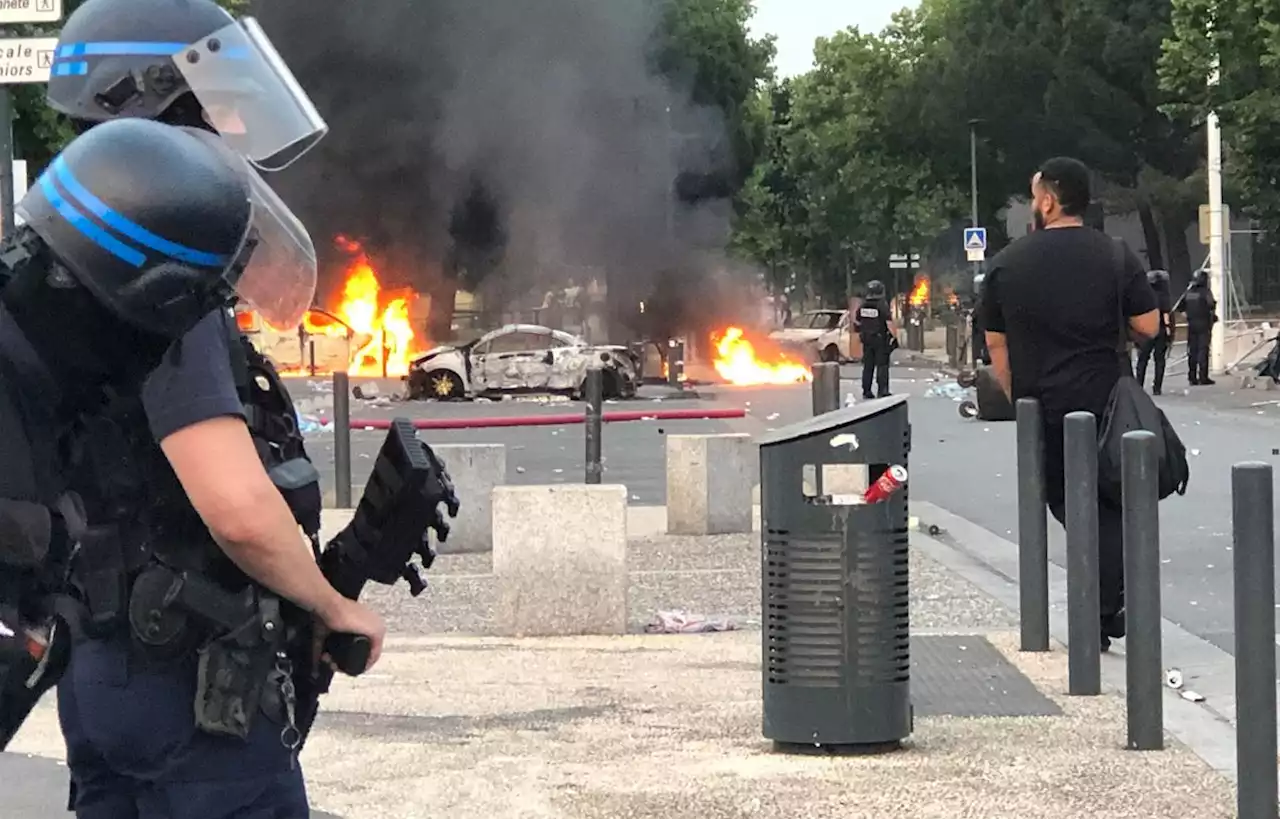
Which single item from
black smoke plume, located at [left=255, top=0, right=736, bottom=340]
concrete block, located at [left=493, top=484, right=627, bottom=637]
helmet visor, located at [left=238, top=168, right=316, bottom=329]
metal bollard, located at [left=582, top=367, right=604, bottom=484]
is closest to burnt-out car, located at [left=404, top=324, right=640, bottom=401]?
black smoke plume, located at [left=255, top=0, right=736, bottom=340]

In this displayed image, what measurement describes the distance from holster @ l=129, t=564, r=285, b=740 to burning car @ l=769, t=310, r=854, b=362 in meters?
36.3

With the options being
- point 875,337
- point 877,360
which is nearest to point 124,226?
point 875,337

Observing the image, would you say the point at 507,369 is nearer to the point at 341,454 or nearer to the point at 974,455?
the point at 974,455

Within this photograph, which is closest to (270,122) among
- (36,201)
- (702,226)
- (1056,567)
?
(36,201)

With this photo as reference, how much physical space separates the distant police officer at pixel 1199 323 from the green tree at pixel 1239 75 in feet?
5.89

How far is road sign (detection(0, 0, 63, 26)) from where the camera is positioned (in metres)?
8.55

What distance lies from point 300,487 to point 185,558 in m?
0.22

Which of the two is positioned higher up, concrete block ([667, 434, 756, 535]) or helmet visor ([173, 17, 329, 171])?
helmet visor ([173, 17, 329, 171])

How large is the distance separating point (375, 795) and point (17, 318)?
3.26 meters

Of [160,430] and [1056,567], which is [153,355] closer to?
[160,430]

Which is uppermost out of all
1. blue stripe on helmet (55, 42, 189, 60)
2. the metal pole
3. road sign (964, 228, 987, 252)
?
road sign (964, 228, 987, 252)

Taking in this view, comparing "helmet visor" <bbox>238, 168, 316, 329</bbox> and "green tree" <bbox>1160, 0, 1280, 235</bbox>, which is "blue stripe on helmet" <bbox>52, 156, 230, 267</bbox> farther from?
"green tree" <bbox>1160, 0, 1280, 235</bbox>

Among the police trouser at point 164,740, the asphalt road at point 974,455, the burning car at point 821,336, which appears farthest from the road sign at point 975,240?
the police trouser at point 164,740

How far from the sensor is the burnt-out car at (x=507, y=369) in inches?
1241
